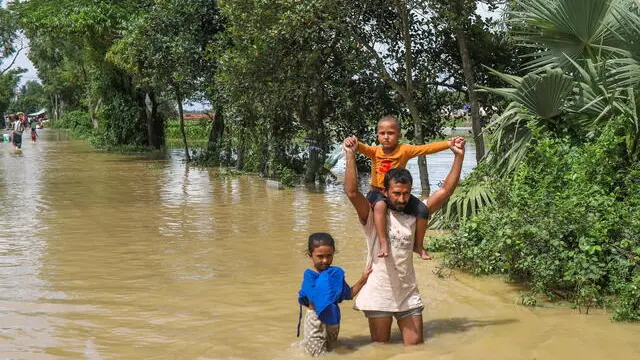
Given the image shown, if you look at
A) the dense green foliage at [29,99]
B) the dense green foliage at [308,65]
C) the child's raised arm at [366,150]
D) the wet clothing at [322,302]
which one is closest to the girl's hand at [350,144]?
the child's raised arm at [366,150]

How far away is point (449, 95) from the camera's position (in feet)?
57.4

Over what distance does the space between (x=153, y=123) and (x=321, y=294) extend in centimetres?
3087

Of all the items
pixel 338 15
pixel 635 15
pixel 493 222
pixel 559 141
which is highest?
pixel 338 15

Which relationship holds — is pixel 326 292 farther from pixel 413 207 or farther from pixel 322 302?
pixel 413 207

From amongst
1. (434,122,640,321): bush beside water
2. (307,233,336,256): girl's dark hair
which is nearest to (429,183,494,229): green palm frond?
(434,122,640,321): bush beside water

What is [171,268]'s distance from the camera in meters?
8.37

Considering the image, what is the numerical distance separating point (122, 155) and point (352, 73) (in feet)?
52.8

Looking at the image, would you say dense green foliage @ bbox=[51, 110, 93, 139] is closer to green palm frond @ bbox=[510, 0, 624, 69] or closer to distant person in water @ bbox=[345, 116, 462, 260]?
green palm frond @ bbox=[510, 0, 624, 69]

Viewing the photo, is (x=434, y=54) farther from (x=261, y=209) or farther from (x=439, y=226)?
(x=439, y=226)

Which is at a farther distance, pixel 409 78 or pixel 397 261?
pixel 409 78

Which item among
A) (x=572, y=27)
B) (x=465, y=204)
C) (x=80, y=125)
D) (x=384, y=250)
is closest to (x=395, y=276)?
(x=384, y=250)

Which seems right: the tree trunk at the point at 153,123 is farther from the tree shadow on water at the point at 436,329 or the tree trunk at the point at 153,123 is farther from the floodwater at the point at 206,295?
the tree shadow on water at the point at 436,329

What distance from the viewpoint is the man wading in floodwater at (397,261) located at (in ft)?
17.7

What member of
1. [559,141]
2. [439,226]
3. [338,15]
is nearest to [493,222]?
[559,141]
